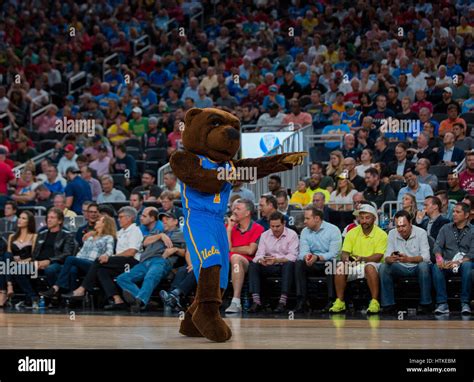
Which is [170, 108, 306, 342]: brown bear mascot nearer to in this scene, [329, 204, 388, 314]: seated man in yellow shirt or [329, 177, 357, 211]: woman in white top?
[329, 204, 388, 314]: seated man in yellow shirt

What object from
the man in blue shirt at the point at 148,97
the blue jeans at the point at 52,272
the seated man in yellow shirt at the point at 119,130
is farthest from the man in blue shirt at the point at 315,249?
the man in blue shirt at the point at 148,97

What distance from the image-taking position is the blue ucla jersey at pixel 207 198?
8.30 m

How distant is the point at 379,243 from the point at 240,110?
6107 millimetres

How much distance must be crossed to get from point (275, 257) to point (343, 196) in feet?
5.88

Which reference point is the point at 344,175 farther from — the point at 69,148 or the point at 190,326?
the point at 190,326

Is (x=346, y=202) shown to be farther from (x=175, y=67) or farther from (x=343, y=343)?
(x=175, y=67)

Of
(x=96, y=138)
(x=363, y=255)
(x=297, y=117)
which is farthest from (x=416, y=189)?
(x=96, y=138)

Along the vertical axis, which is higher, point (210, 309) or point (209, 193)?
point (209, 193)

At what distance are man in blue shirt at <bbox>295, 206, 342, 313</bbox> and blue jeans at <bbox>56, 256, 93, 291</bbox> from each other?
2.83m

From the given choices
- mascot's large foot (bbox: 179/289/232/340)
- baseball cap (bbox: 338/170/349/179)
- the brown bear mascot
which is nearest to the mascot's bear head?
the brown bear mascot

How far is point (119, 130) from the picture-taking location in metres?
18.0

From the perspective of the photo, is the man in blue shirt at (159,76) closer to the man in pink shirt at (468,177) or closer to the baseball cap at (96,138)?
the baseball cap at (96,138)

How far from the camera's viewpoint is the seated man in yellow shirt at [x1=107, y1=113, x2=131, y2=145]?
17.9 meters

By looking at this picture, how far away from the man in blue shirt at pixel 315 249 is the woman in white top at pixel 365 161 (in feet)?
7.13
